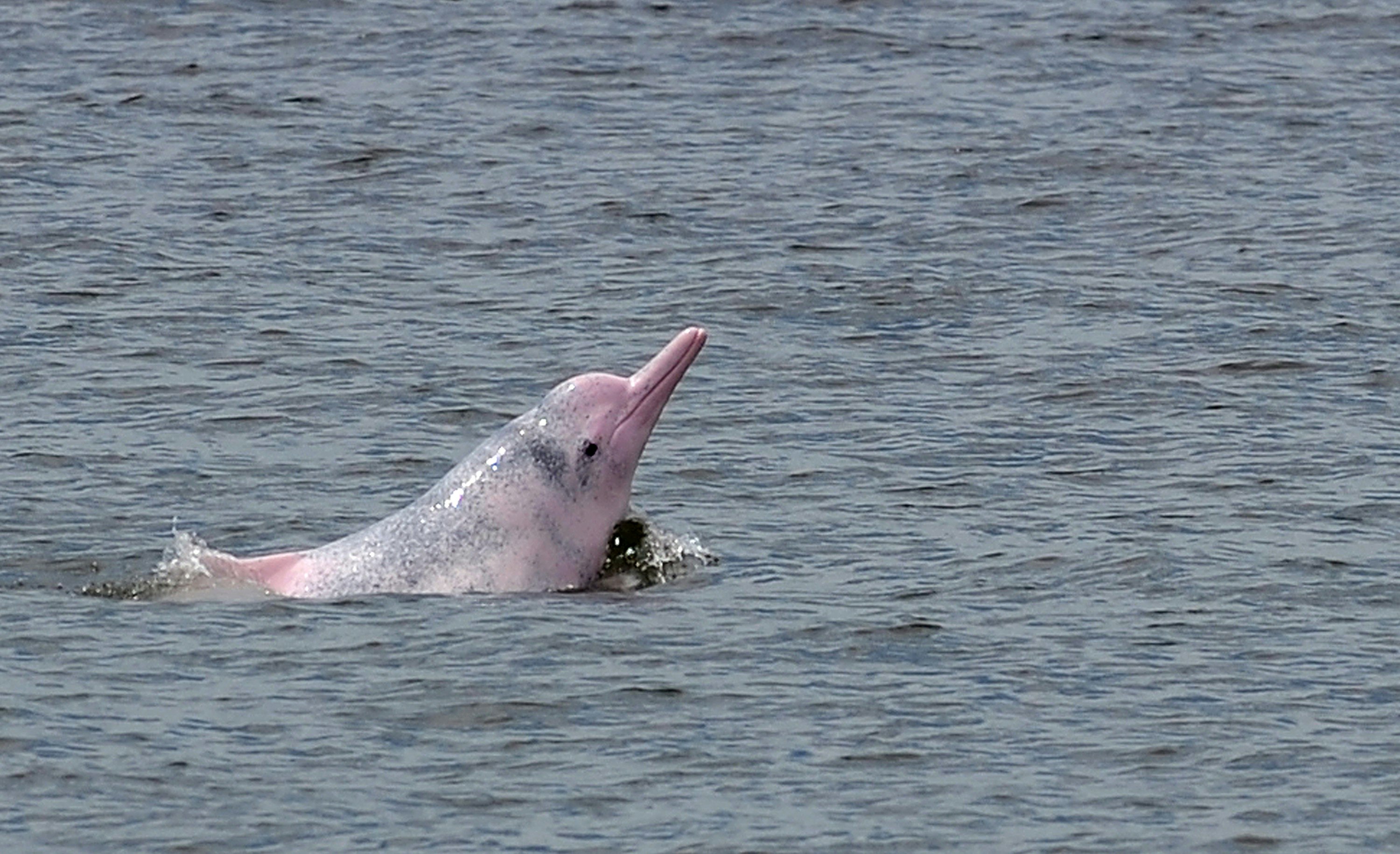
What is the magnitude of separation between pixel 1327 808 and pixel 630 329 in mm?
10628

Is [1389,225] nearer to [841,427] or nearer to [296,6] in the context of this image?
[841,427]

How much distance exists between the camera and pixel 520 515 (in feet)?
57.9

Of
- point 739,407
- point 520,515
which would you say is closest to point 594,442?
point 520,515

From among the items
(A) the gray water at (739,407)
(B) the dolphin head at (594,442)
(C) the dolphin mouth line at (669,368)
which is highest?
→ (C) the dolphin mouth line at (669,368)

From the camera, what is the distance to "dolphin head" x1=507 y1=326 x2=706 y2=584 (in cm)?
1778

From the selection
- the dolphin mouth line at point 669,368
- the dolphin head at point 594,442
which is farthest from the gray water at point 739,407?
the dolphin mouth line at point 669,368

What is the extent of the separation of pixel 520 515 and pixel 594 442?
0.58 m

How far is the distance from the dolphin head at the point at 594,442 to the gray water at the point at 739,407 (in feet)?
1.98

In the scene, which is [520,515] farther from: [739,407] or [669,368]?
[739,407]

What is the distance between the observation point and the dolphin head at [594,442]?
17781 millimetres

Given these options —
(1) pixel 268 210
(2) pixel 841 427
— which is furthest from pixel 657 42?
(2) pixel 841 427

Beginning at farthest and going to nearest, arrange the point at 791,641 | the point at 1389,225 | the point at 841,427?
1. the point at 1389,225
2. the point at 841,427
3. the point at 791,641

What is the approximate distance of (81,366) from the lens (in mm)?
22453

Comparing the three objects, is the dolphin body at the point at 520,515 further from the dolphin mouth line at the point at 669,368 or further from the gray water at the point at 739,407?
the gray water at the point at 739,407
